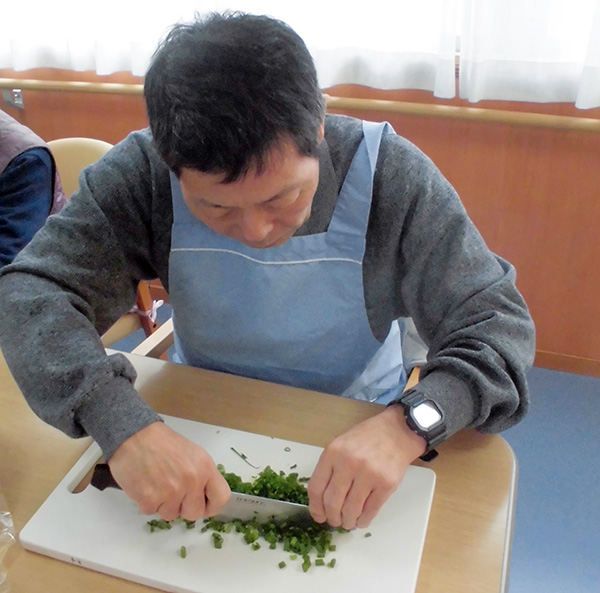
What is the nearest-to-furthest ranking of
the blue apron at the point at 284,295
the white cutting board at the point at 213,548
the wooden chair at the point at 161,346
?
the white cutting board at the point at 213,548, the blue apron at the point at 284,295, the wooden chair at the point at 161,346

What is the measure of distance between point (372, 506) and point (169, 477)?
23 centimetres

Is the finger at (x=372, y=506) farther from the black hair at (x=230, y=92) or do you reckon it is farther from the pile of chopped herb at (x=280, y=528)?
the black hair at (x=230, y=92)

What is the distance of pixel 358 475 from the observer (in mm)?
699

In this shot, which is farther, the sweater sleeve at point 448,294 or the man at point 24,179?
the man at point 24,179

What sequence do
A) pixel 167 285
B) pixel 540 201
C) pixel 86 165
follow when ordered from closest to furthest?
pixel 167 285 < pixel 86 165 < pixel 540 201

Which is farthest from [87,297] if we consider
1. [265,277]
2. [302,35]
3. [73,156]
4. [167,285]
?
[302,35]

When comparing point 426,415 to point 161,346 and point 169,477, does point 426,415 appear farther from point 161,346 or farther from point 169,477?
point 161,346

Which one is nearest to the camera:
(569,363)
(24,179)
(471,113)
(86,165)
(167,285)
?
(167,285)

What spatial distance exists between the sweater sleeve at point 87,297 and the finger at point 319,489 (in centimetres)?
22

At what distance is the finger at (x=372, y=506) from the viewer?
2.26 feet

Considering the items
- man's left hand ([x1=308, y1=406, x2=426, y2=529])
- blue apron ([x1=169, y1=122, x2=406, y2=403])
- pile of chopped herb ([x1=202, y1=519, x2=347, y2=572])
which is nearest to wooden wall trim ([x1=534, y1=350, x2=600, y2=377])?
blue apron ([x1=169, y1=122, x2=406, y2=403])

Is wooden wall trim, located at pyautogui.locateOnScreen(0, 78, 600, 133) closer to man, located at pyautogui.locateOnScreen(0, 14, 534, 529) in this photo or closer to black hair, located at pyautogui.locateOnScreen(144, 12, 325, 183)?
man, located at pyautogui.locateOnScreen(0, 14, 534, 529)

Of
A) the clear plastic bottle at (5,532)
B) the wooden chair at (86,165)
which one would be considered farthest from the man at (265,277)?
the wooden chair at (86,165)

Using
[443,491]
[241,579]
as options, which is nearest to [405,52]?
[443,491]
